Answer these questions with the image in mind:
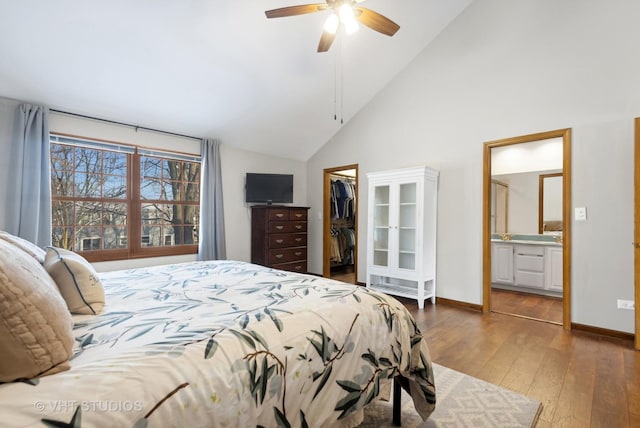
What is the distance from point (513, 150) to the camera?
4621 mm

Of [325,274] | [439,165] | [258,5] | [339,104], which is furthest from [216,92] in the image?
[325,274]

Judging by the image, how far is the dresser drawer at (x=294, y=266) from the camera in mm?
4473

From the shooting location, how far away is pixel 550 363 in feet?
7.06

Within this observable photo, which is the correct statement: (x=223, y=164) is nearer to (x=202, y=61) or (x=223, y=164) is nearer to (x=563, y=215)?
(x=202, y=61)

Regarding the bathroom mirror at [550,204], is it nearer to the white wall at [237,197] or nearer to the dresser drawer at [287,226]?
the dresser drawer at [287,226]

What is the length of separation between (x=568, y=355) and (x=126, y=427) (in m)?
2.90

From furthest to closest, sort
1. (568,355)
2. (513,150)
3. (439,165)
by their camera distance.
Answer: (513,150) < (439,165) < (568,355)

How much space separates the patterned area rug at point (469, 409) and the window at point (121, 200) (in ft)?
10.7

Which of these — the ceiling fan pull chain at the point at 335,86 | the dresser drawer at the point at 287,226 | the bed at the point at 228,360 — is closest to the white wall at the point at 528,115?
the ceiling fan pull chain at the point at 335,86

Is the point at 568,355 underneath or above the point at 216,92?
underneath

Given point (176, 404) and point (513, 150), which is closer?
point (176, 404)

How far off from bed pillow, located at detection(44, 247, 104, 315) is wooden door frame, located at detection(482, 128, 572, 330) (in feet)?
11.4

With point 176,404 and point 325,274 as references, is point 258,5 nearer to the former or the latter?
point 176,404

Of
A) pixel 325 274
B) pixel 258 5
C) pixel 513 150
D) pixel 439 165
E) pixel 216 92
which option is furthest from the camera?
pixel 325 274
